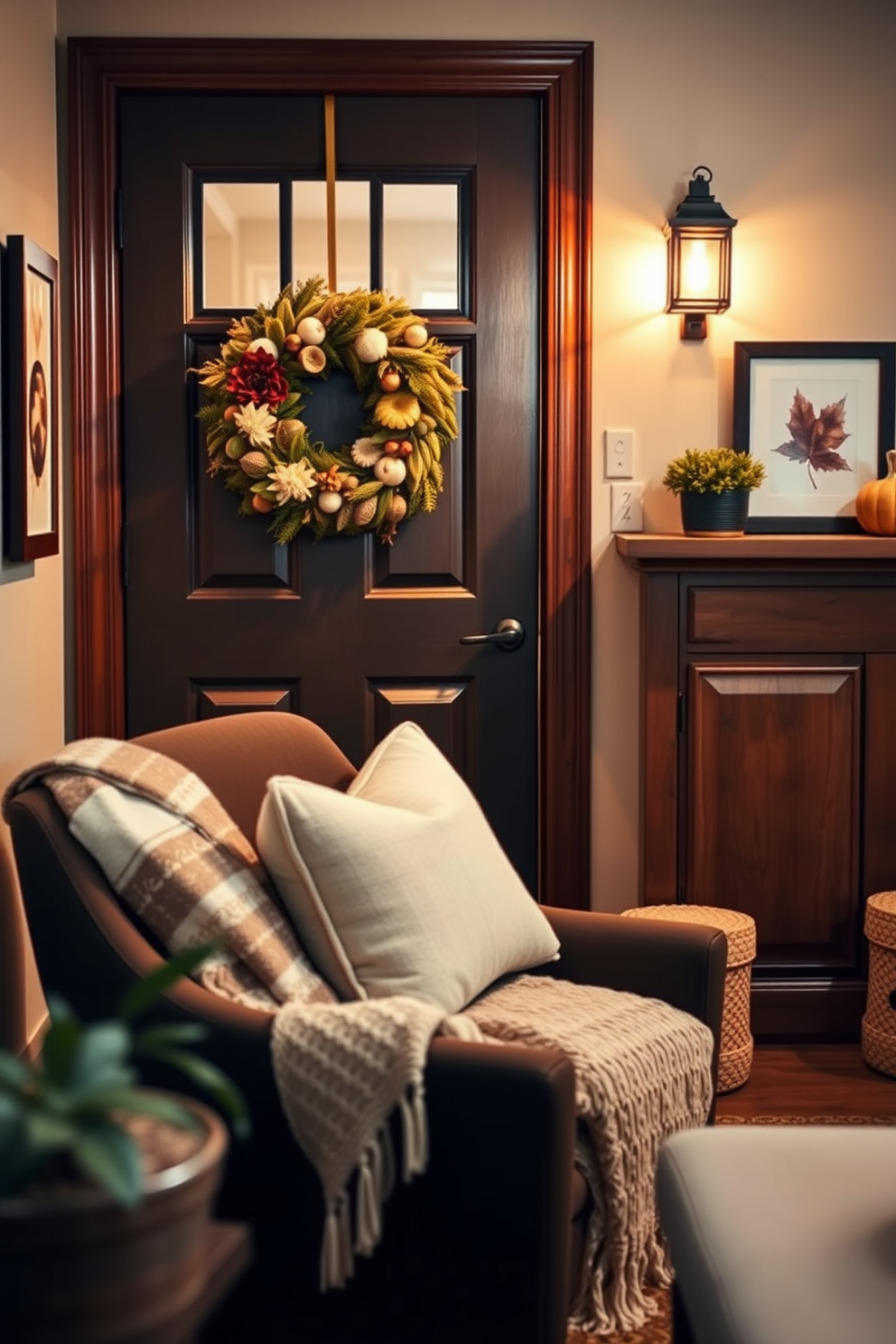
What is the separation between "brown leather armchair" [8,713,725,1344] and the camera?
177 centimetres

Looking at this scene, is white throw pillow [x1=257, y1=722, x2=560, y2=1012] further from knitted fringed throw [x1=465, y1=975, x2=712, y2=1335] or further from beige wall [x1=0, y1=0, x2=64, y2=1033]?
beige wall [x1=0, y1=0, x2=64, y2=1033]

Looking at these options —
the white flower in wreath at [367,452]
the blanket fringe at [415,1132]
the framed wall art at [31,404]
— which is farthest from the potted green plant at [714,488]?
the blanket fringe at [415,1132]

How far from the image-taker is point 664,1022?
224 cm

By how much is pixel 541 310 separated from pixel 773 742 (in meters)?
1.09

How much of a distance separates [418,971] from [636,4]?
2.35m

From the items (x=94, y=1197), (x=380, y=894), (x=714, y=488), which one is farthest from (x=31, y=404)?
A: (x=94, y=1197)

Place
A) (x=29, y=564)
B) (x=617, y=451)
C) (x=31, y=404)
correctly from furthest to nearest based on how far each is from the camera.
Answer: (x=617, y=451), (x=29, y=564), (x=31, y=404)

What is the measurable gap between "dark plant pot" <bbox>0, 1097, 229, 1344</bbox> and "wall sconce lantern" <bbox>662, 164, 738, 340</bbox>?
283 centimetres

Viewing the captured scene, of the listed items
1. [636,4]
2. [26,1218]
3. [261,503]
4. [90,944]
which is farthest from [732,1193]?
[636,4]

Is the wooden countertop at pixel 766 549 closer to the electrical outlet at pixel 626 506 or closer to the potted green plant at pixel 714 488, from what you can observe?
the potted green plant at pixel 714 488

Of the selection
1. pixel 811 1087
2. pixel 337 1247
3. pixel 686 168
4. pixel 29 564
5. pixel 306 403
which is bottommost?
pixel 811 1087

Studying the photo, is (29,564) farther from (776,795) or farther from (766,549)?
(776,795)

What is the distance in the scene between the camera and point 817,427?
3506 mm

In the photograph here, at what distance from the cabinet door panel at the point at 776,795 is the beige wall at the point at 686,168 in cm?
27
